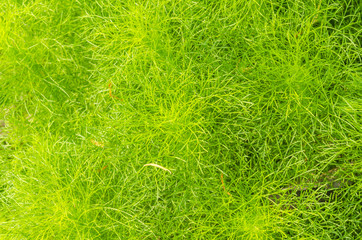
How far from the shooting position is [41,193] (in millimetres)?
1148

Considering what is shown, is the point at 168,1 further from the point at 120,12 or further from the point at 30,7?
the point at 30,7

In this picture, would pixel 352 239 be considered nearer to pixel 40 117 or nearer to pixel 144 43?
pixel 144 43

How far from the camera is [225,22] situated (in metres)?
1.15

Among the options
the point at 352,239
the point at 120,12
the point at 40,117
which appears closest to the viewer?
the point at 352,239

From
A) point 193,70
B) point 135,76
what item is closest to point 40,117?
point 135,76

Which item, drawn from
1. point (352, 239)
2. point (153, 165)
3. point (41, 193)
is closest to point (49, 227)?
point (41, 193)

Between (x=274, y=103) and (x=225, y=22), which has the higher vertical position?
(x=225, y=22)

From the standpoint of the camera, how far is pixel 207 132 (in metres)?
1.13

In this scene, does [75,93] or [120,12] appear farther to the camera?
[75,93]

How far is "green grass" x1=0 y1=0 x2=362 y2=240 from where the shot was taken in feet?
3.51

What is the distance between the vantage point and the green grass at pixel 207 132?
107cm

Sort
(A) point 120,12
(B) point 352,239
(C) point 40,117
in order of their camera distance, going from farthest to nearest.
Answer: (C) point 40,117 → (A) point 120,12 → (B) point 352,239

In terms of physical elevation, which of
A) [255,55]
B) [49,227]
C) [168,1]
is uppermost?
[168,1]

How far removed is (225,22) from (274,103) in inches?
12.2
